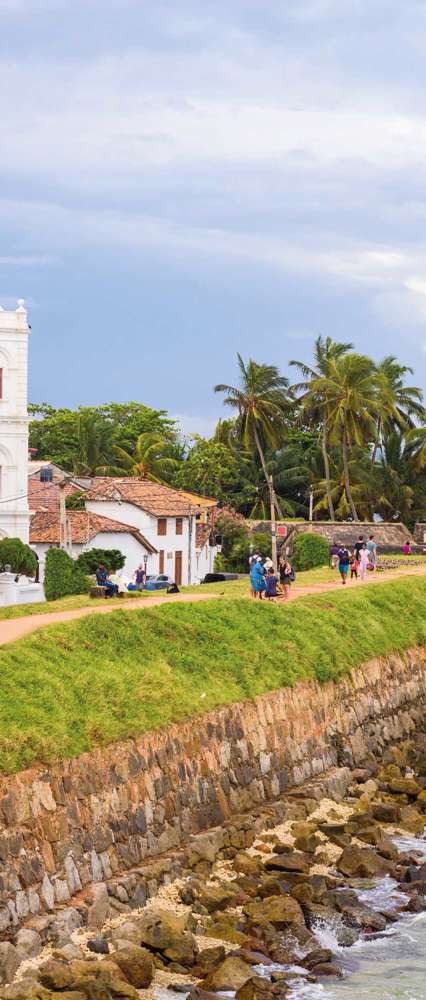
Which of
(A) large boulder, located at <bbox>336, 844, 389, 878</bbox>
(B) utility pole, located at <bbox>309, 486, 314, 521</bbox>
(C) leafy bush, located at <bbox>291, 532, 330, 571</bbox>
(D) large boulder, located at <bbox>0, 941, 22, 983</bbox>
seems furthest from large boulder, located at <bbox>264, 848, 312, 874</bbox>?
(B) utility pole, located at <bbox>309, 486, 314, 521</bbox>

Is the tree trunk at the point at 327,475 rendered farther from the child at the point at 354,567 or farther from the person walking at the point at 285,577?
the person walking at the point at 285,577

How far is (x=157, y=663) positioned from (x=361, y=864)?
22.1 feet

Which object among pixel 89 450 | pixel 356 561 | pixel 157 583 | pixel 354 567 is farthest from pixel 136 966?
pixel 89 450

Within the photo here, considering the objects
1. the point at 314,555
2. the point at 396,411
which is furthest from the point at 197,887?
the point at 396,411

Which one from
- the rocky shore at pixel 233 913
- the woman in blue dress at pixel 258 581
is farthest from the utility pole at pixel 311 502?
the rocky shore at pixel 233 913

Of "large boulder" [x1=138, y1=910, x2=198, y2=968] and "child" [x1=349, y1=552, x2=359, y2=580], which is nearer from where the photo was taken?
"large boulder" [x1=138, y1=910, x2=198, y2=968]

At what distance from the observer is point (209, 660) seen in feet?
100

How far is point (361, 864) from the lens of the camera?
944 inches

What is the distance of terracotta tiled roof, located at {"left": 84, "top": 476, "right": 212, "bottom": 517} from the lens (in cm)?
7169

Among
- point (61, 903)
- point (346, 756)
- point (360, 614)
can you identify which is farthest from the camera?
point (360, 614)

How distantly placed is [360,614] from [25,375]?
2792 cm

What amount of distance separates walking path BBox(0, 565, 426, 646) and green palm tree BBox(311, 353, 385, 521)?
2243 centimetres

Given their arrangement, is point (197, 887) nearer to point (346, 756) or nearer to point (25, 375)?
point (346, 756)

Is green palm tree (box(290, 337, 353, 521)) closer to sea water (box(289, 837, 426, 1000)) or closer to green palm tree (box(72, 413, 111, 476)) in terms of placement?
green palm tree (box(72, 413, 111, 476))
